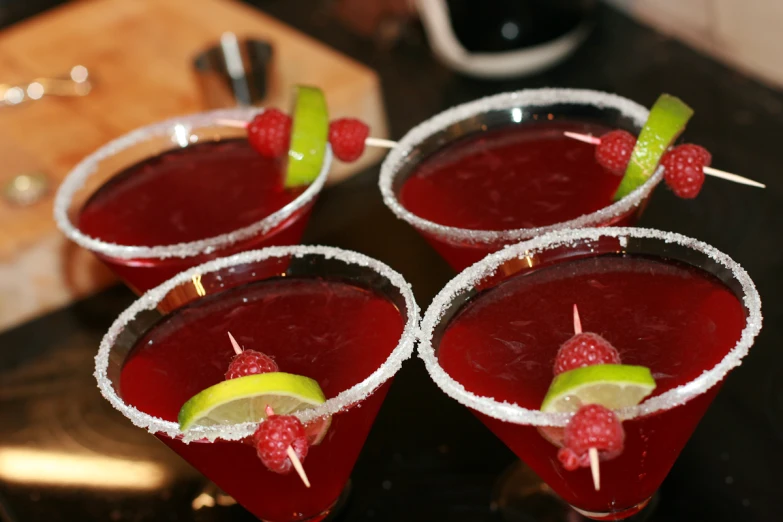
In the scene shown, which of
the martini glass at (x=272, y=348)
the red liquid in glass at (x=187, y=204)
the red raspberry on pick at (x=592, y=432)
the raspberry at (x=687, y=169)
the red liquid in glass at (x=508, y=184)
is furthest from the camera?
the red liquid in glass at (x=187, y=204)

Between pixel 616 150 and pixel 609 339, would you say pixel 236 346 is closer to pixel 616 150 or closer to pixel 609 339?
pixel 609 339

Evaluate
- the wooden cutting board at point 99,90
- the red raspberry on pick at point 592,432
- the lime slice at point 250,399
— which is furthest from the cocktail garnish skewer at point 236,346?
the wooden cutting board at point 99,90

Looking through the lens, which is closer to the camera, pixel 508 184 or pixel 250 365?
pixel 250 365

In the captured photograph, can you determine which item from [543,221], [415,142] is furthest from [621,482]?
[415,142]

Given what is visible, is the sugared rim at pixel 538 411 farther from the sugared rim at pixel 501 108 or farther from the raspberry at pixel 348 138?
the raspberry at pixel 348 138

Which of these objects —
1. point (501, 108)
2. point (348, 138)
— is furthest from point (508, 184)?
point (348, 138)

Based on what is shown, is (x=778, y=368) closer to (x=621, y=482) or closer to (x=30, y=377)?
(x=621, y=482)
